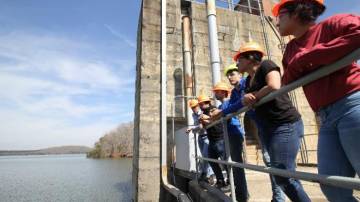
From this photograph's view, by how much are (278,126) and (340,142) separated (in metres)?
0.65

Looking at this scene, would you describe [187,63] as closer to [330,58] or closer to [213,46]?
[213,46]

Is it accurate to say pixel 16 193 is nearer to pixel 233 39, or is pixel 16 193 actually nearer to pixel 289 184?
pixel 233 39

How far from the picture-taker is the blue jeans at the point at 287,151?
158 cm

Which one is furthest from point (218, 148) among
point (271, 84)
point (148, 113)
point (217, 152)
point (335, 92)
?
point (148, 113)

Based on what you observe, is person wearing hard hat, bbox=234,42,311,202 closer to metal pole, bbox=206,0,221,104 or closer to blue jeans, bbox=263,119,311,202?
blue jeans, bbox=263,119,311,202

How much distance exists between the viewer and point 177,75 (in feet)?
22.6

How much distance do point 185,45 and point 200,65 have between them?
70 cm

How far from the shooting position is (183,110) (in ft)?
21.6

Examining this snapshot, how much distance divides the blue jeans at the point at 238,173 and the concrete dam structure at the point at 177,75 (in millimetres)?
1856

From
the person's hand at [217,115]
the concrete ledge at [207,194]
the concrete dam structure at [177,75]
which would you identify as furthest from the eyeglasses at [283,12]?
the concrete dam structure at [177,75]

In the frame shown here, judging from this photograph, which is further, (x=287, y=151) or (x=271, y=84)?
(x=287, y=151)

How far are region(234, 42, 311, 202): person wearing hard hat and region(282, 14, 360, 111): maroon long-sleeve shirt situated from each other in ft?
1.13

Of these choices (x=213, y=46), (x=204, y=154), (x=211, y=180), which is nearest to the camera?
(x=211, y=180)

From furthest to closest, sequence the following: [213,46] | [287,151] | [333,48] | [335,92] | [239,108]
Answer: [213,46] → [239,108] → [287,151] → [335,92] → [333,48]
